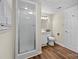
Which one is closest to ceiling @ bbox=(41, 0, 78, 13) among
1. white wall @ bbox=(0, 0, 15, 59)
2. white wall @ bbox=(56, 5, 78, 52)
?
white wall @ bbox=(56, 5, 78, 52)

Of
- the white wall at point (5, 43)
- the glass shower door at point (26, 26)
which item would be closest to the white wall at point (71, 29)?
the glass shower door at point (26, 26)

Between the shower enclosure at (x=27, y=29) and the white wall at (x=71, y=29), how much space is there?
1.83 m

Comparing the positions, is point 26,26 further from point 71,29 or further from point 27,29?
point 71,29

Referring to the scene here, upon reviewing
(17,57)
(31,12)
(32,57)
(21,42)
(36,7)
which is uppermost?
(36,7)

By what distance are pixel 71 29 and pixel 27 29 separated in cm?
236

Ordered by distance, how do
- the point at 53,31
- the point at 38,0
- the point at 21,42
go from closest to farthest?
the point at 21,42
the point at 38,0
the point at 53,31

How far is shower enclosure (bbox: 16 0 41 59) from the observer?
8.28ft

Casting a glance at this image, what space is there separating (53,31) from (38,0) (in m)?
3.32

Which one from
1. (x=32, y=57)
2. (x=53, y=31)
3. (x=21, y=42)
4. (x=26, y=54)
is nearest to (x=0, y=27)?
(x=21, y=42)

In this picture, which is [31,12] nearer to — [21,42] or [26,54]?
[21,42]

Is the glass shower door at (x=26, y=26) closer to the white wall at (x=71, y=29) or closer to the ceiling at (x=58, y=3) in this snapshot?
the ceiling at (x=58, y=3)

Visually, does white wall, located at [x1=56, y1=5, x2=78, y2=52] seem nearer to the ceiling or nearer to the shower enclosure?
the ceiling

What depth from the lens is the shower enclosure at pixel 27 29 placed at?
8.28 feet

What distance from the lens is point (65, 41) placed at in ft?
13.9
